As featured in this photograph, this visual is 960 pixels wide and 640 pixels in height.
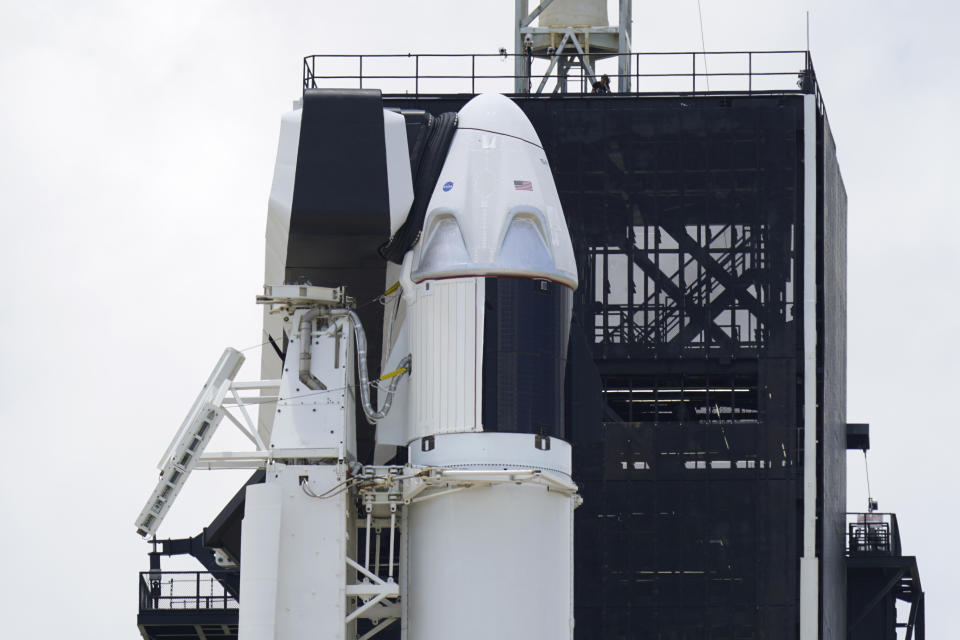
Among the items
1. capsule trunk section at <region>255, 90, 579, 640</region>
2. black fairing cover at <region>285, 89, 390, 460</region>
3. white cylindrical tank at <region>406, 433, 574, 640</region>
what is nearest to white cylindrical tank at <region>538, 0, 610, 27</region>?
capsule trunk section at <region>255, 90, 579, 640</region>

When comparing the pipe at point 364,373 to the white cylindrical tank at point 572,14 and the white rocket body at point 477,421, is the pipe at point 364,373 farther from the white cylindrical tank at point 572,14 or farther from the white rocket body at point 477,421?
the white cylindrical tank at point 572,14

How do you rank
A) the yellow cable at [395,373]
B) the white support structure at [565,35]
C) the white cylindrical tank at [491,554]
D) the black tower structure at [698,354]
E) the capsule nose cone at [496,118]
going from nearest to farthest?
1. the white cylindrical tank at [491,554]
2. the yellow cable at [395,373]
3. the capsule nose cone at [496,118]
4. the black tower structure at [698,354]
5. the white support structure at [565,35]

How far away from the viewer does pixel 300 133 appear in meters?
49.2

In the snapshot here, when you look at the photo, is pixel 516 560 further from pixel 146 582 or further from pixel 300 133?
pixel 146 582

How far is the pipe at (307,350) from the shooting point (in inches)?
1895

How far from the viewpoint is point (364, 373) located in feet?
158

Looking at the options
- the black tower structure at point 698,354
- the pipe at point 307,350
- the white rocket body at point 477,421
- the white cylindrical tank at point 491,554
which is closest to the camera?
the white cylindrical tank at point 491,554

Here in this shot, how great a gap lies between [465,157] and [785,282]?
13.5 m

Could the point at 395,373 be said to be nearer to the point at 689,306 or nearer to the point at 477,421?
the point at 477,421

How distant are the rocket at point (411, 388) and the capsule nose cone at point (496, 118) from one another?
0.04 m

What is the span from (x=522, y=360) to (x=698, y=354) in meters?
13.1

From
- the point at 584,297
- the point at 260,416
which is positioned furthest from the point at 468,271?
the point at 584,297

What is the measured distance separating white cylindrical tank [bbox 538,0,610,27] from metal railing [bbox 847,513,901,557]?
1387cm

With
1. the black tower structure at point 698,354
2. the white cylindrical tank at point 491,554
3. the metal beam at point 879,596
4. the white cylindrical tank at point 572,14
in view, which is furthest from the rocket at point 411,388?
the metal beam at point 879,596
